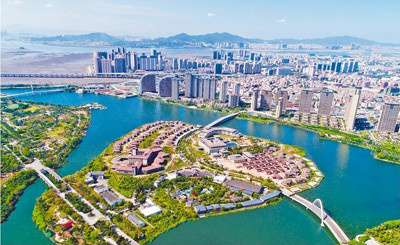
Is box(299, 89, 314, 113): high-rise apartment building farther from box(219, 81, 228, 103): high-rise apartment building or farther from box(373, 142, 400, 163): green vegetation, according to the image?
box(219, 81, 228, 103): high-rise apartment building

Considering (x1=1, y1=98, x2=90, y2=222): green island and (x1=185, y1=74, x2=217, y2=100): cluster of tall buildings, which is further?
(x1=185, y1=74, x2=217, y2=100): cluster of tall buildings

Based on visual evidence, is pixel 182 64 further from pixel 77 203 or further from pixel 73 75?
pixel 77 203

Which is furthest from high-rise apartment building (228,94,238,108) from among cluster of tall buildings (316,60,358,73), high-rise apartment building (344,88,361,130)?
cluster of tall buildings (316,60,358,73)

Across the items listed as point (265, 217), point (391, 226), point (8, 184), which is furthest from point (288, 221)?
point (8, 184)

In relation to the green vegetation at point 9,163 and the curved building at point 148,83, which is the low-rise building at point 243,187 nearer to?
the green vegetation at point 9,163

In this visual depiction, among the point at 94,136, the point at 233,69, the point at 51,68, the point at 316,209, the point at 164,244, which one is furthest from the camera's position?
the point at 233,69

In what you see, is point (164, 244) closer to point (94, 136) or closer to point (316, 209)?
point (316, 209)
